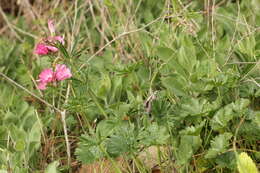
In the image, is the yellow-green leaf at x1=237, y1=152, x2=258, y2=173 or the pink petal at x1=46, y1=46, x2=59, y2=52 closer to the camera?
the yellow-green leaf at x1=237, y1=152, x2=258, y2=173

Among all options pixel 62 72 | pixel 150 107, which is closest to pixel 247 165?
pixel 150 107

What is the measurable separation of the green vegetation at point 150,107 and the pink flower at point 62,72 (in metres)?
0.03

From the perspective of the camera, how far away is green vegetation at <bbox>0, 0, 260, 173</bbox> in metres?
1.79

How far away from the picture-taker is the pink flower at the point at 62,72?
1.80 metres

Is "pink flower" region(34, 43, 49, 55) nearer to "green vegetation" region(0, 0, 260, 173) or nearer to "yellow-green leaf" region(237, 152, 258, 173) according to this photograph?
"green vegetation" region(0, 0, 260, 173)

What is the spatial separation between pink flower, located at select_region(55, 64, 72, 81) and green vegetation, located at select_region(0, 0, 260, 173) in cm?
3

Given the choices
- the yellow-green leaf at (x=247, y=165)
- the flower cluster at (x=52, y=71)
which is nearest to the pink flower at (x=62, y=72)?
the flower cluster at (x=52, y=71)

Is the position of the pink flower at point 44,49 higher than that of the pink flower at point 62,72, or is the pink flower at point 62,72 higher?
the pink flower at point 44,49

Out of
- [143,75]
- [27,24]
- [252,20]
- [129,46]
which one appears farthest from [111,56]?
[27,24]

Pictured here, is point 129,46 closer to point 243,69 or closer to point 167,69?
point 167,69

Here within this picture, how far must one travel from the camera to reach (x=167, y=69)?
Answer: 7.27ft

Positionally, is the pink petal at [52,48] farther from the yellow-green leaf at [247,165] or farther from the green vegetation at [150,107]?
the yellow-green leaf at [247,165]

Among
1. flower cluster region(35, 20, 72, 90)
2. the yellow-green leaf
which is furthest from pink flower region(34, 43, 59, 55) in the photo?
the yellow-green leaf

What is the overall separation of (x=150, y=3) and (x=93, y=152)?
4.62 ft
